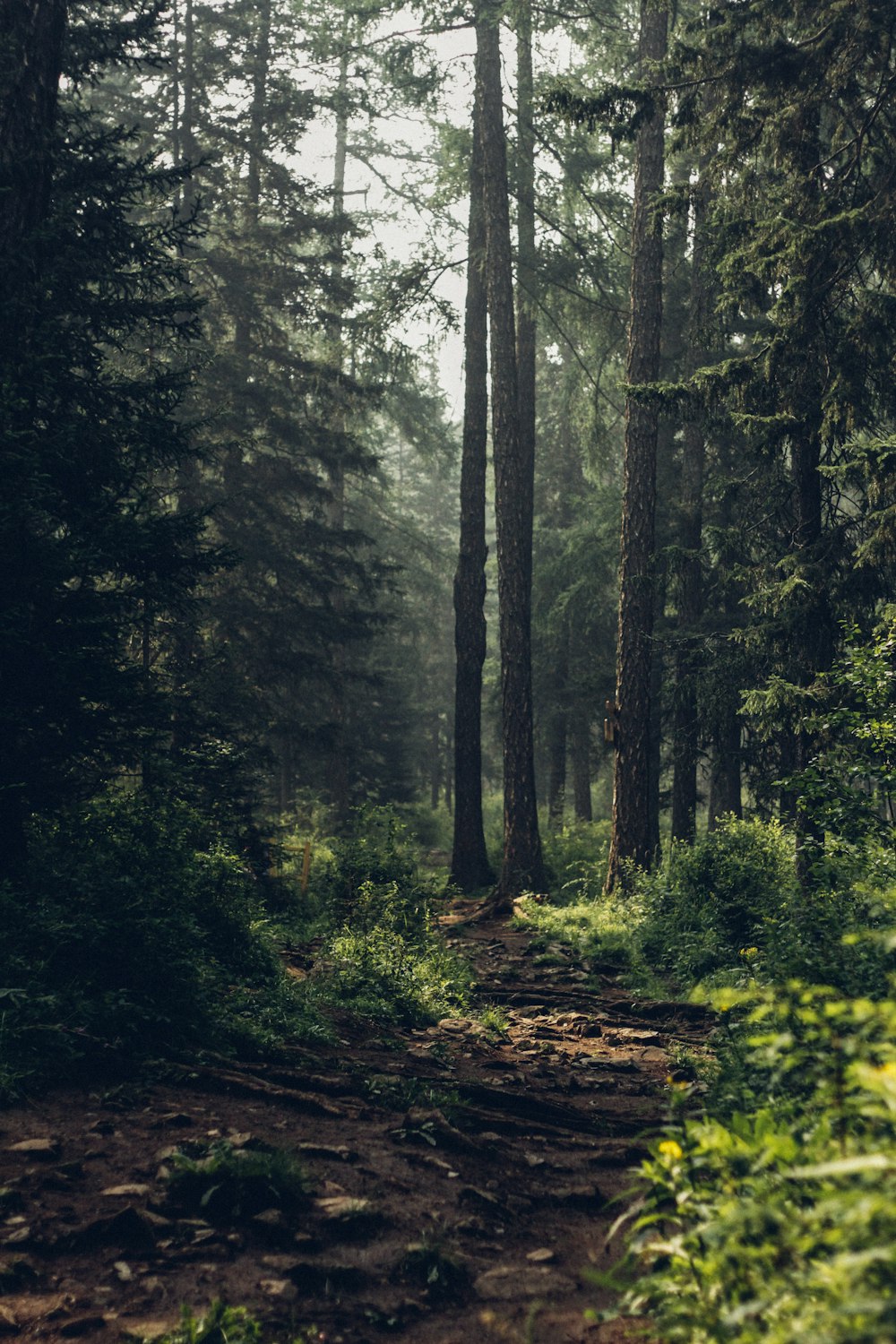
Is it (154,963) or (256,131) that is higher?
(256,131)

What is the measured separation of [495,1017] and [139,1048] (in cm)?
342

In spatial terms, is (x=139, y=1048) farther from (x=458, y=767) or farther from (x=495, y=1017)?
(x=458, y=767)

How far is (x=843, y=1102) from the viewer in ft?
9.50

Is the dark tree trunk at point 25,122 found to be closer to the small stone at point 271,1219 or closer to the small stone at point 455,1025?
the small stone at point 455,1025

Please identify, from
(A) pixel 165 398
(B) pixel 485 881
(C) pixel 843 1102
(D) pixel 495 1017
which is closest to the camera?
(C) pixel 843 1102

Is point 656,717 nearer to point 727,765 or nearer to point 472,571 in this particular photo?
point 727,765

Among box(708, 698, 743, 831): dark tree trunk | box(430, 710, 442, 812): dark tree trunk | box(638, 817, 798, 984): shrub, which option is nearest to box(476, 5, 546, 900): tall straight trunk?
box(708, 698, 743, 831): dark tree trunk

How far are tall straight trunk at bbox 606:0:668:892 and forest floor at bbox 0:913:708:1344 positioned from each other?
718 centimetres

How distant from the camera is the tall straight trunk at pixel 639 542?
1416cm

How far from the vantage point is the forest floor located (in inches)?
140

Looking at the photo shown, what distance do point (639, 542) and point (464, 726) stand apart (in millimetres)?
6052

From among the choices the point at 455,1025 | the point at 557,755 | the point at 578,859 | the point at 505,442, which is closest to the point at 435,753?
the point at 557,755

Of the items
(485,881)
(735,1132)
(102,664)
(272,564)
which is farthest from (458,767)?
(735,1132)

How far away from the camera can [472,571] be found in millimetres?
18844
